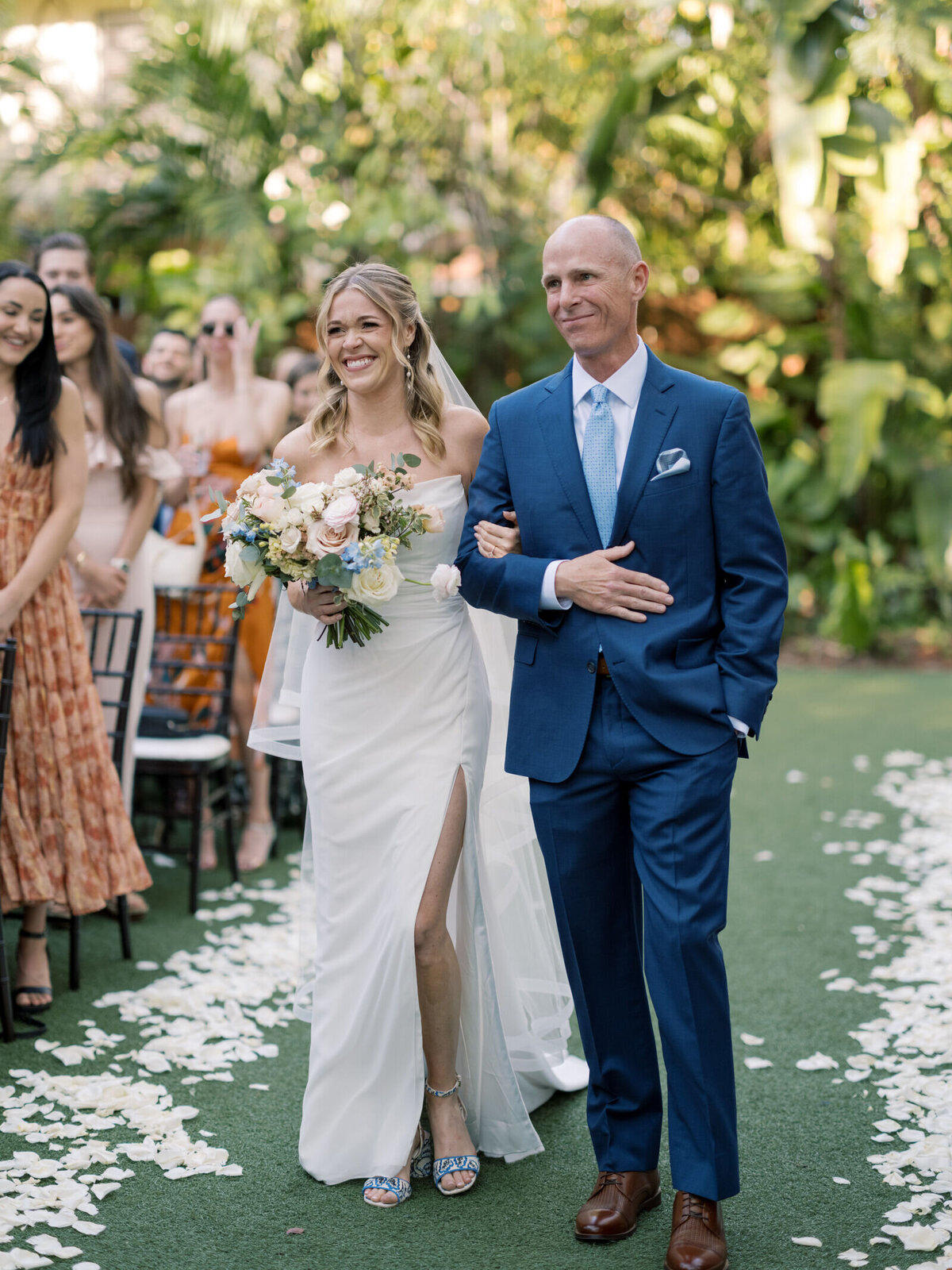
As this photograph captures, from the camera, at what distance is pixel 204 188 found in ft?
39.3

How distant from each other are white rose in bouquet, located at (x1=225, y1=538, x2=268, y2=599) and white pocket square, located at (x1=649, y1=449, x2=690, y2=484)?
1014 mm

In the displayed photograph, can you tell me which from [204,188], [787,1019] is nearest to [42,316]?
[787,1019]

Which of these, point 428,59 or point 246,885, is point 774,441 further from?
point 246,885

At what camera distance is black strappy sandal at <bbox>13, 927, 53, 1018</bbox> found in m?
4.34

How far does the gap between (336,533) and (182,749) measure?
2638 millimetres

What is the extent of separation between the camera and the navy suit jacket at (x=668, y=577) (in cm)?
284

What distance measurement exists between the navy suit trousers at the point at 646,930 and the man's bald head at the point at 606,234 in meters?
0.96

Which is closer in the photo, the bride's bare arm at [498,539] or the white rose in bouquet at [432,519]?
the bride's bare arm at [498,539]

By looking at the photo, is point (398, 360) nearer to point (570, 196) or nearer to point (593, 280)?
point (593, 280)

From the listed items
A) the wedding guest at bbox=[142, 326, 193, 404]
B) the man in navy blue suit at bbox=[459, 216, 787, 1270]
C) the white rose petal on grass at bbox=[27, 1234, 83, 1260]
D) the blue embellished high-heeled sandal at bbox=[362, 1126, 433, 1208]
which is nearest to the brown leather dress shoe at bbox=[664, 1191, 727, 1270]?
the man in navy blue suit at bbox=[459, 216, 787, 1270]

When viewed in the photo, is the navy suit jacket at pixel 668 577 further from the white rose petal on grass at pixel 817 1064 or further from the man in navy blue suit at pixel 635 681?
the white rose petal on grass at pixel 817 1064

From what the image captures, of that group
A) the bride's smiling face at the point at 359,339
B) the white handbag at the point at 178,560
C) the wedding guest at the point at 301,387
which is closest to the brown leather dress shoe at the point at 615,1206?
the bride's smiling face at the point at 359,339

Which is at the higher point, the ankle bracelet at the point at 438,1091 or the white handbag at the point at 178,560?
the white handbag at the point at 178,560

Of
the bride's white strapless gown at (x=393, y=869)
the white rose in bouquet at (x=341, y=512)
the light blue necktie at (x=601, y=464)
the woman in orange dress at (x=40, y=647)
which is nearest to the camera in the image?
the light blue necktie at (x=601, y=464)
